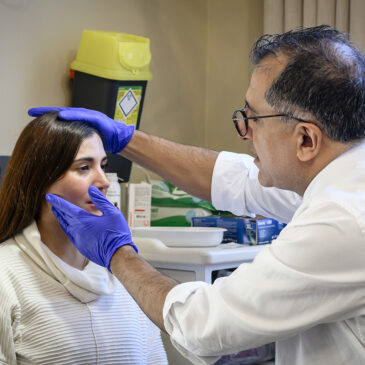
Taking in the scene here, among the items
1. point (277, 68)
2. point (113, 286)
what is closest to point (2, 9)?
point (113, 286)

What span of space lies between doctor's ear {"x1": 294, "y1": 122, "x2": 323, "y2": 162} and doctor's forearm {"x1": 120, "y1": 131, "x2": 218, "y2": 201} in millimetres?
658

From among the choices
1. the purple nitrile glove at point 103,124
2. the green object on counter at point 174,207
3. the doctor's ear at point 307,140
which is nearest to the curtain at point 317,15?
the green object on counter at point 174,207

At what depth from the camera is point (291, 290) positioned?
1020 mm

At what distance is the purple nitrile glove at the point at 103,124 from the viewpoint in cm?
164

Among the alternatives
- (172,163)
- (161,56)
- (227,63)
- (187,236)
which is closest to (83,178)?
(172,163)

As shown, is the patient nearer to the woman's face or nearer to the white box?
the woman's face

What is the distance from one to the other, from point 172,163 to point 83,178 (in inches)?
13.0

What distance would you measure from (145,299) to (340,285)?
15.7 inches

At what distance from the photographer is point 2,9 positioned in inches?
86.6

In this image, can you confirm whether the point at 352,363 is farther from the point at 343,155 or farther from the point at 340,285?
the point at 343,155

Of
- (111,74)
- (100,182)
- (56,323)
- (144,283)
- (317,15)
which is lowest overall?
(56,323)

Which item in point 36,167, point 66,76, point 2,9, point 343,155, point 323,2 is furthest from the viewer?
point 323,2

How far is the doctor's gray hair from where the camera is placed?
113 cm

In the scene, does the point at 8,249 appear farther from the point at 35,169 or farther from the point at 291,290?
the point at 291,290
